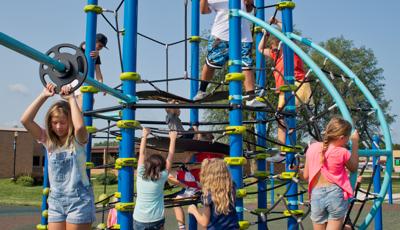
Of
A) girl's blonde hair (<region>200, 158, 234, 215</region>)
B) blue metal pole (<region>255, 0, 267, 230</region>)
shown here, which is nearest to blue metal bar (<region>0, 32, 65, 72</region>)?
girl's blonde hair (<region>200, 158, 234, 215</region>)

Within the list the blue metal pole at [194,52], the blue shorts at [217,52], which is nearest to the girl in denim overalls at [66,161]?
the blue shorts at [217,52]

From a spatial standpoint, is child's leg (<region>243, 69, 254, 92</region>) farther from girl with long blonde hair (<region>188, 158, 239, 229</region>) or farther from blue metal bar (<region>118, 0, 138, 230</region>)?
girl with long blonde hair (<region>188, 158, 239, 229</region>)

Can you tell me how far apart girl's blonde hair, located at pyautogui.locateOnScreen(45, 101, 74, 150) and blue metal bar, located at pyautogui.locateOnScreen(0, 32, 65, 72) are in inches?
17.2

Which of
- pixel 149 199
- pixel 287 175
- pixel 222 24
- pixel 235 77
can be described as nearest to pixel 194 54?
pixel 222 24

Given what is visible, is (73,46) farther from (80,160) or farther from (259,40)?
(259,40)

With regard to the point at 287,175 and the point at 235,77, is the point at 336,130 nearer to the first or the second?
the point at 235,77

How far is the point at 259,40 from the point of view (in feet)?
21.4

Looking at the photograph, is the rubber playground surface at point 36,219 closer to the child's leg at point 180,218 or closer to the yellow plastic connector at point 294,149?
the child's leg at point 180,218

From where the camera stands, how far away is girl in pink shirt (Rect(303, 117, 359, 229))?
390cm

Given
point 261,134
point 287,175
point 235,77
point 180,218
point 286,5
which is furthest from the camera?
point 180,218

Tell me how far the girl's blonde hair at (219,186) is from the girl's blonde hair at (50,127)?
103cm

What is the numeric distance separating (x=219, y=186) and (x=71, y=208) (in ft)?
3.49

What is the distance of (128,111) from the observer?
438 cm

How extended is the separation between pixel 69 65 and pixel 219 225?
1.62 m
